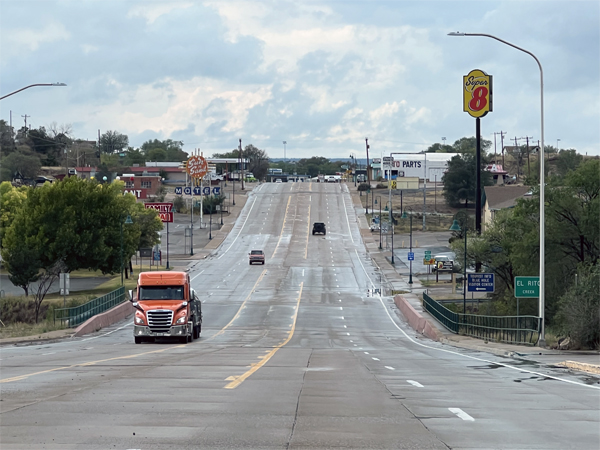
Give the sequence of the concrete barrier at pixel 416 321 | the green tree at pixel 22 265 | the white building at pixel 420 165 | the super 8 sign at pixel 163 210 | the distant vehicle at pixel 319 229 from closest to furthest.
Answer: the concrete barrier at pixel 416 321 < the green tree at pixel 22 265 < the super 8 sign at pixel 163 210 < the distant vehicle at pixel 319 229 < the white building at pixel 420 165

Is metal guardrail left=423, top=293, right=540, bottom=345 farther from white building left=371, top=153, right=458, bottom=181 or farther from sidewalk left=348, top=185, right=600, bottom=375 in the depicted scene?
white building left=371, top=153, right=458, bottom=181

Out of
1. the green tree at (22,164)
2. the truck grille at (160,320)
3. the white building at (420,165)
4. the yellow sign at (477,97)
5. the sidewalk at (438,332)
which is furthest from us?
the white building at (420,165)

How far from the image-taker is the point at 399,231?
11894cm

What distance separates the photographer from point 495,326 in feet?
121

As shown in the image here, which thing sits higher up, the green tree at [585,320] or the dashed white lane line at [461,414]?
the dashed white lane line at [461,414]

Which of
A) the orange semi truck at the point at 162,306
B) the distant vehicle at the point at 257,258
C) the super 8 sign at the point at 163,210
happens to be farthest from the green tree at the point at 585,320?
the super 8 sign at the point at 163,210

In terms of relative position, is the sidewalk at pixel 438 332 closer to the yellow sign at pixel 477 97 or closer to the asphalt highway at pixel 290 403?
the asphalt highway at pixel 290 403

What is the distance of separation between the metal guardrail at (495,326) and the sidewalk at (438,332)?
0.55 m

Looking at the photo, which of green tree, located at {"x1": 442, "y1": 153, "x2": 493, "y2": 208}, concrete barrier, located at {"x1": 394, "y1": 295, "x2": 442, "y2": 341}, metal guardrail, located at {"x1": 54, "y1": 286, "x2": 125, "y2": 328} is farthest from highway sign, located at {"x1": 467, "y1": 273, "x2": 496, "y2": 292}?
green tree, located at {"x1": 442, "y1": 153, "x2": 493, "y2": 208}

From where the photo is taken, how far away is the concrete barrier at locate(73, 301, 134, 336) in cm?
3991

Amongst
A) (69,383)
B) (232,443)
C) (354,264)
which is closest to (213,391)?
(69,383)

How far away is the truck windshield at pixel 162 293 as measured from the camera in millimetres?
32531

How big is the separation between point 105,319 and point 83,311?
1.80 meters

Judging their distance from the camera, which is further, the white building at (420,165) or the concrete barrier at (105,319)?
the white building at (420,165)
